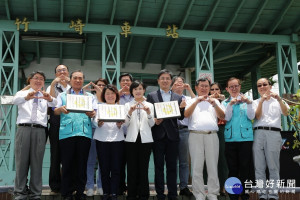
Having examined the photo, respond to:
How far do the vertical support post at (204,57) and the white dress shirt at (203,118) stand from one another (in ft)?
15.1

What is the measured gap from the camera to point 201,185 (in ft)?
15.1

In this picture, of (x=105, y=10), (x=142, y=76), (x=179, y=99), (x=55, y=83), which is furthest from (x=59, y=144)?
(x=142, y=76)

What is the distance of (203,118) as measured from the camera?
4742 mm

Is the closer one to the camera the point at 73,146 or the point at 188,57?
the point at 73,146

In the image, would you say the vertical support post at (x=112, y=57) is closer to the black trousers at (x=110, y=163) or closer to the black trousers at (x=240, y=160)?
the black trousers at (x=110, y=163)

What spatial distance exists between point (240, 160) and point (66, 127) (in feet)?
7.52

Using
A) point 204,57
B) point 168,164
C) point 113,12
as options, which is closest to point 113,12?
point 113,12

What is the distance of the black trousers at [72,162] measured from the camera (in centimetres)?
442

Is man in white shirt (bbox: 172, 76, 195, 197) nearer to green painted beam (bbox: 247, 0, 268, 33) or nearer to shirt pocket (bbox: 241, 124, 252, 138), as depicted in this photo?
shirt pocket (bbox: 241, 124, 252, 138)

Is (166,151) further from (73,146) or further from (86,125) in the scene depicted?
(73,146)

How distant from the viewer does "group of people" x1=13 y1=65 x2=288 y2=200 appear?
4.48m

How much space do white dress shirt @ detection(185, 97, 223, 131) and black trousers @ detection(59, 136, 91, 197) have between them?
1403mm

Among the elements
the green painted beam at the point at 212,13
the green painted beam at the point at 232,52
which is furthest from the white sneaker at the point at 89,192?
the green painted beam at the point at 232,52

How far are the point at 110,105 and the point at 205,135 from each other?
1281mm
